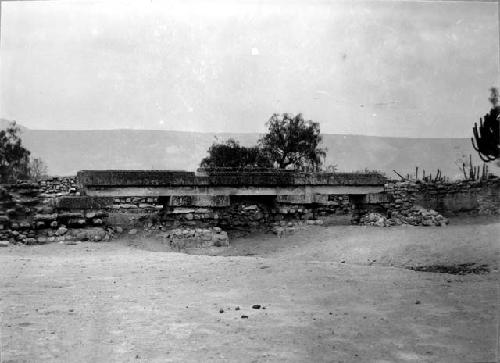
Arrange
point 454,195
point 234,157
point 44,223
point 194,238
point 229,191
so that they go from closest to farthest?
1. point 44,223
2. point 194,238
3. point 229,191
4. point 454,195
5. point 234,157

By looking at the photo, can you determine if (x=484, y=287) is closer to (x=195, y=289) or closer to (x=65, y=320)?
(x=195, y=289)

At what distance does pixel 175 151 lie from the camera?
245 ft

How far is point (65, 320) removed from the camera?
199 inches

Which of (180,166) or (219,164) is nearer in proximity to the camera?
(219,164)

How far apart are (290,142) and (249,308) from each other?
30182 millimetres

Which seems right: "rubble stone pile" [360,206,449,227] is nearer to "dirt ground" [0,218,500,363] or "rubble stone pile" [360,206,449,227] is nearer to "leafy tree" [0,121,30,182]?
"dirt ground" [0,218,500,363]

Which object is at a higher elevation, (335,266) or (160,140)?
(160,140)

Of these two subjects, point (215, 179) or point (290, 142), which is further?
point (290, 142)

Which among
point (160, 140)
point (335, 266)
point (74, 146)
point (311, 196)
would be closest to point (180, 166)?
point (160, 140)

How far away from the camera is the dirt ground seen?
4195 millimetres

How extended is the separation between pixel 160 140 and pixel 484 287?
73.8 metres

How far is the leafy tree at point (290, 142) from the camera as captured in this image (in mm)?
35094

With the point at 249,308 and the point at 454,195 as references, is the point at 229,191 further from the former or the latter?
the point at 454,195

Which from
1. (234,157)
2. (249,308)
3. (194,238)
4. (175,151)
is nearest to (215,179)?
(194,238)
